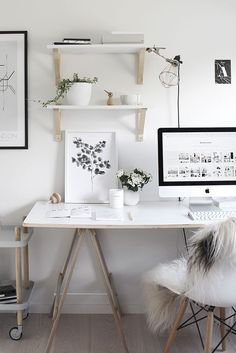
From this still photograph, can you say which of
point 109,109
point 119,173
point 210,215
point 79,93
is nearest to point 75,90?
point 79,93

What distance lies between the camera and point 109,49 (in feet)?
8.21

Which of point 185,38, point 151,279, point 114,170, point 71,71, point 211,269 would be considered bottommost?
point 151,279

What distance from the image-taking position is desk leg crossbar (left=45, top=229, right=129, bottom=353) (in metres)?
2.21

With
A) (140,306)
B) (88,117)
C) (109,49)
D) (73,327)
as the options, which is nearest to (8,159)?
(88,117)

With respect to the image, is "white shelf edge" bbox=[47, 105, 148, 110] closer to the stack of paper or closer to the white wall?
the white wall

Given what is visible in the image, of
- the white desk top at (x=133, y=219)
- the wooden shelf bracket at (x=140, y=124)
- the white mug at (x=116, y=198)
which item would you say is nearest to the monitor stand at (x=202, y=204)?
the white desk top at (x=133, y=219)

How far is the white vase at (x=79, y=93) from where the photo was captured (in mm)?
2445

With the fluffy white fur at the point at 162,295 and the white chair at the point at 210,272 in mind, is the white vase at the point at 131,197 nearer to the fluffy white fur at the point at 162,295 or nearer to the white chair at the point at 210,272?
the fluffy white fur at the point at 162,295

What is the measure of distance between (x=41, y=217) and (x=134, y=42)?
115 cm

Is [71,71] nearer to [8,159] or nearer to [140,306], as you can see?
[8,159]

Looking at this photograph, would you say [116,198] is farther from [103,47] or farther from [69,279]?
[103,47]

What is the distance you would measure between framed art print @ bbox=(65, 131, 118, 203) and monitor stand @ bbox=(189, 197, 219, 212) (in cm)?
51

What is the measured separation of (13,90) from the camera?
2.60 meters

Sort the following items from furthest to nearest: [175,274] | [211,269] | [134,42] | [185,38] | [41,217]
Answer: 1. [185,38]
2. [134,42]
3. [41,217]
4. [175,274]
5. [211,269]
